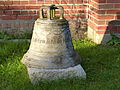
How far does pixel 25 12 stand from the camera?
6379 millimetres

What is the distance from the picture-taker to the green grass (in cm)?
412

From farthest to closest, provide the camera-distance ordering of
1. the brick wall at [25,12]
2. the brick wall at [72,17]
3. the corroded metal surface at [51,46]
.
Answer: the brick wall at [25,12], the brick wall at [72,17], the corroded metal surface at [51,46]

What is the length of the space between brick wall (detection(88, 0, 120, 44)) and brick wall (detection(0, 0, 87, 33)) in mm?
428

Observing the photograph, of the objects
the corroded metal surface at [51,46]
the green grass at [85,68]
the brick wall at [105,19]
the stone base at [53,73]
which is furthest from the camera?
the brick wall at [105,19]

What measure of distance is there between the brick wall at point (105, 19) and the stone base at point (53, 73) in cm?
184

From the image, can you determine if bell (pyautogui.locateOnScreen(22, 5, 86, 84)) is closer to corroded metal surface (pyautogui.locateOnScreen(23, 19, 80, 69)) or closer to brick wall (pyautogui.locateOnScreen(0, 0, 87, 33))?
corroded metal surface (pyautogui.locateOnScreen(23, 19, 80, 69))

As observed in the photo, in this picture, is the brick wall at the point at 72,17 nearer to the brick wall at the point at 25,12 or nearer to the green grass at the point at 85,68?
the brick wall at the point at 25,12

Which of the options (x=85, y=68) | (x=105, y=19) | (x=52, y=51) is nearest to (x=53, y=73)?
(x=52, y=51)

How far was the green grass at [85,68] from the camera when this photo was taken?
4.12 metres

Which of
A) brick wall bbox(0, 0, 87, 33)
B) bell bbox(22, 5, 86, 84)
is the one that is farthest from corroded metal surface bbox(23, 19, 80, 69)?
brick wall bbox(0, 0, 87, 33)

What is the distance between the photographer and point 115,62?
5.09 metres

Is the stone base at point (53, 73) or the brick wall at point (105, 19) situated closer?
the stone base at point (53, 73)

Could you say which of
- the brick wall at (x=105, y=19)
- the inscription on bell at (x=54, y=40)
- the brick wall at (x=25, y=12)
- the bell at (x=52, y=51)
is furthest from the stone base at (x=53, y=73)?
the brick wall at (x=25, y=12)

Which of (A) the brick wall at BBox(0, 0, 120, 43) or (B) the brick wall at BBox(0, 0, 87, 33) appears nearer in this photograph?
(A) the brick wall at BBox(0, 0, 120, 43)
